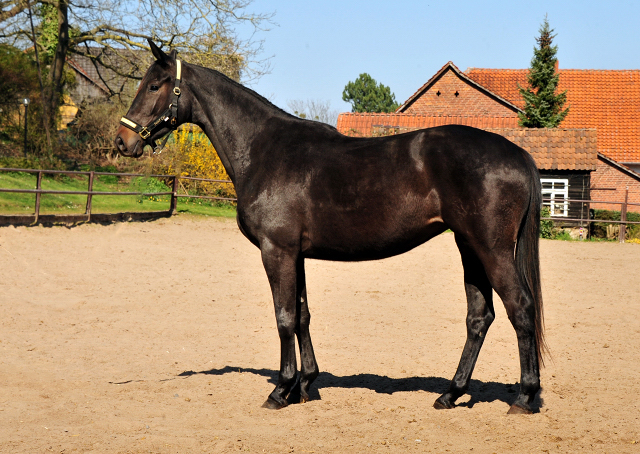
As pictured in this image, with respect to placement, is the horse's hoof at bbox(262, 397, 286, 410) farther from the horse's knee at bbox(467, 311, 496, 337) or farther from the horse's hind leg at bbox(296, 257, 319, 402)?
the horse's knee at bbox(467, 311, 496, 337)

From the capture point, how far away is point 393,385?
5.02 metres

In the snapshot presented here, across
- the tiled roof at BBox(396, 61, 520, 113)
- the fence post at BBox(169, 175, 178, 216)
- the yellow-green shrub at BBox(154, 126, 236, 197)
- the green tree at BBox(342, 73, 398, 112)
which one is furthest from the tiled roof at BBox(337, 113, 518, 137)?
the green tree at BBox(342, 73, 398, 112)

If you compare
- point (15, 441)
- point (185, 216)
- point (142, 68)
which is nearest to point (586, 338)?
point (15, 441)

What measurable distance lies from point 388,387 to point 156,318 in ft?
12.0

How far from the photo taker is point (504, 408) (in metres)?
4.30

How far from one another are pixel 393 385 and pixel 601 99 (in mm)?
31278

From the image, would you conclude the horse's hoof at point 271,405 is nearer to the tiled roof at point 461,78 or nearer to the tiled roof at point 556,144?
the tiled roof at point 556,144

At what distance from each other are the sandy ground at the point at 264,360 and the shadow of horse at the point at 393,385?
0.08 ft

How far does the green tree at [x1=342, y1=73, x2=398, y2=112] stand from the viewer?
7388 centimetres

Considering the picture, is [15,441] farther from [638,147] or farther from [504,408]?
[638,147]

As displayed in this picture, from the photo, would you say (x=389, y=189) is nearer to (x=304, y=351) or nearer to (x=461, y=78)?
(x=304, y=351)

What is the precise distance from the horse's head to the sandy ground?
6.36 ft

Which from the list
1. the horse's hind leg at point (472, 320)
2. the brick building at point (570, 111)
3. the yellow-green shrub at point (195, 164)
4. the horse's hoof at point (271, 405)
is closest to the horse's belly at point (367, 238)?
the horse's hind leg at point (472, 320)

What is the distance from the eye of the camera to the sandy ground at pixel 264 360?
369 cm
